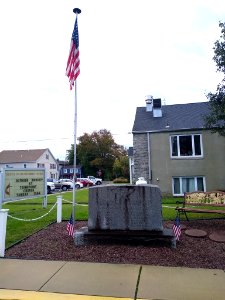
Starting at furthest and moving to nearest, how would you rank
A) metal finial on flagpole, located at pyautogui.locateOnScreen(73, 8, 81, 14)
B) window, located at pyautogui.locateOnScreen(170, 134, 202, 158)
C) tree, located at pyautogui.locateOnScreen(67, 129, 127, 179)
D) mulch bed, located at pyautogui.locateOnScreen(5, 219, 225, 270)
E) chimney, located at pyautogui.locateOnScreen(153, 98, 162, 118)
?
tree, located at pyautogui.locateOnScreen(67, 129, 127, 179)
chimney, located at pyautogui.locateOnScreen(153, 98, 162, 118)
window, located at pyautogui.locateOnScreen(170, 134, 202, 158)
metal finial on flagpole, located at pyautogui.locateOnScreen(73, 8, 81, 14)
mulch bed, located at pyautogui.locateOnScreen(5, 219, 225, 270)

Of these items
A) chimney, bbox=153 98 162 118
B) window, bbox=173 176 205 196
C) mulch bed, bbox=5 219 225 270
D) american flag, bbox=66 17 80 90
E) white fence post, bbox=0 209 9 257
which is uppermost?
chimney, bbox=153 98 162 118

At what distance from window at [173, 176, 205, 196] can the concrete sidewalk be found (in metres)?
15.6

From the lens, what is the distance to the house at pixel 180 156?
2038 centimetres

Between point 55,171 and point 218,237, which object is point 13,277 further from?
point 55,171

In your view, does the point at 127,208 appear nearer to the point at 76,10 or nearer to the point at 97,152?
the point at 76,10

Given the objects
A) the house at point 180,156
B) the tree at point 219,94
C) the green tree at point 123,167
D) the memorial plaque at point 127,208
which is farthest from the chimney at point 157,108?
the green tree at point 123,167

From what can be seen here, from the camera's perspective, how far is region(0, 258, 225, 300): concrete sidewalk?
14.7ft

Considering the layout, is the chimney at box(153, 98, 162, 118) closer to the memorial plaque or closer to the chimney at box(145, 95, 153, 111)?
the chimney at box(145, 95, 153, 111)

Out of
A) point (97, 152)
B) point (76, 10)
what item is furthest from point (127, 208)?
point (97, 152)

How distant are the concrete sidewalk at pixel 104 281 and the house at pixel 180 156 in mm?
15546

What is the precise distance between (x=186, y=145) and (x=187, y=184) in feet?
8.76

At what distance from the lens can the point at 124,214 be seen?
7324 millimetres

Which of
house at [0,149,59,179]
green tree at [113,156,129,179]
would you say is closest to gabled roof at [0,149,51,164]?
house at [0,149,59,179]

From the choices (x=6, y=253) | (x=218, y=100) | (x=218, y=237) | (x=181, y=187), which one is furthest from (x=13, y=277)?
(x=181, y=187)
